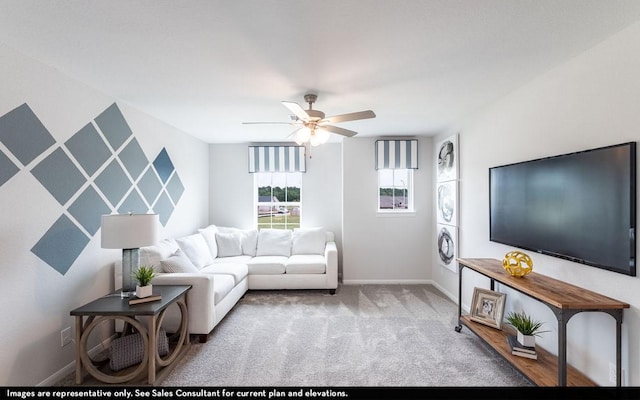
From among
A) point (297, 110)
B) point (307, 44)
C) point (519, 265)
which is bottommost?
point (519, 265)

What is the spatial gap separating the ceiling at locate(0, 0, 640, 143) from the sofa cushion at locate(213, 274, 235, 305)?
6.56ft

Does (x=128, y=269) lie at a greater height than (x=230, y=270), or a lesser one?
greater

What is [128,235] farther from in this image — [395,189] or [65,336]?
[395,189]

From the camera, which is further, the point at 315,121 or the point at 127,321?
the point at 315,121

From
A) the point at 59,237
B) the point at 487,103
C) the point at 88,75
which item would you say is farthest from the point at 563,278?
the point at 88,75

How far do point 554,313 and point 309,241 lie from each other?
3.41 m

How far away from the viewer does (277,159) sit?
5.20m

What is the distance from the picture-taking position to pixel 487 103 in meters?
3.12

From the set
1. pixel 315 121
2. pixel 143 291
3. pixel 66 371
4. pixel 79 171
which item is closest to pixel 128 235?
pixel 143 291

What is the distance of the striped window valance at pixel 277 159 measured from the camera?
5.18 metres

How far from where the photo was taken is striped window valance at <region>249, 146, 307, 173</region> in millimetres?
5184

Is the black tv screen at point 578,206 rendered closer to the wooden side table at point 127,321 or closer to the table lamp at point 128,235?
the wooden side table at point 127,321

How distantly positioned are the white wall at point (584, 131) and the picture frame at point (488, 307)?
0.15 meters

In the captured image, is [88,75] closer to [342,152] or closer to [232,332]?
[232,332]
